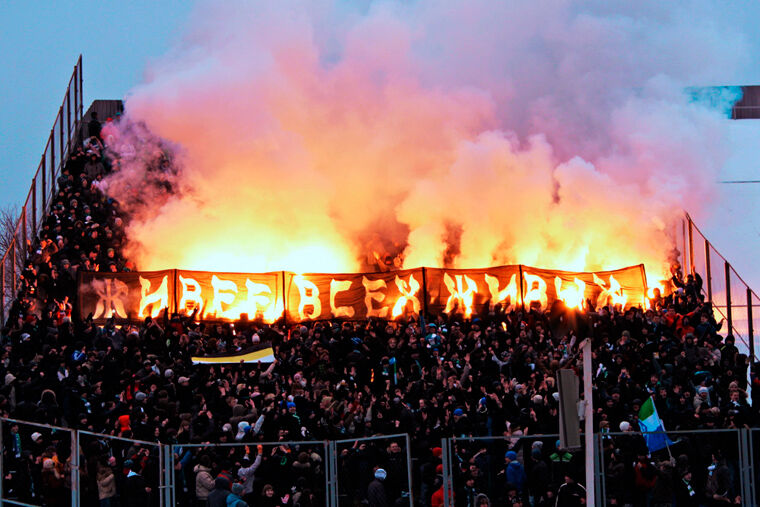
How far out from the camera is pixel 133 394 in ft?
66.9

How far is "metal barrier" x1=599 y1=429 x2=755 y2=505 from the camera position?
1519 centimetres

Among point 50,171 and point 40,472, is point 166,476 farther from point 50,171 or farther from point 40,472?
point 50,171

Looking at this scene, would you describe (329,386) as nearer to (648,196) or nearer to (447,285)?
(447,285)

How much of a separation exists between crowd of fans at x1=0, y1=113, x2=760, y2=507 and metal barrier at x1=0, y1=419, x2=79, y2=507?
0.12ft

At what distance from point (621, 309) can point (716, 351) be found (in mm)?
3948

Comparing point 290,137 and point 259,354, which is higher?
point 290,137

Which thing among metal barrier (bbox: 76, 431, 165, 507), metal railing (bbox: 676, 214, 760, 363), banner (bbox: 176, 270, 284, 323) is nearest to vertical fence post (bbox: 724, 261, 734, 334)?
metal railing (bbox: 676, 214, 760, 363)

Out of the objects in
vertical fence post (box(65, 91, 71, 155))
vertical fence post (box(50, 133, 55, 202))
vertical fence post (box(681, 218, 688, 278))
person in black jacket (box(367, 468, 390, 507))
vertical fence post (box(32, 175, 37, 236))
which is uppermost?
vertical fence post (box(65, 91, 71, 155))

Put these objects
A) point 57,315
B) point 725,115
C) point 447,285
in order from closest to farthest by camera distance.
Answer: point 57,315, point 447,285, point 725,115

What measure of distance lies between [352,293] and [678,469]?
1220 centimetres

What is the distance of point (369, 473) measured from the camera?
16031 mm

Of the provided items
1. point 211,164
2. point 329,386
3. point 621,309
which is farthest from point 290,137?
point 329,386

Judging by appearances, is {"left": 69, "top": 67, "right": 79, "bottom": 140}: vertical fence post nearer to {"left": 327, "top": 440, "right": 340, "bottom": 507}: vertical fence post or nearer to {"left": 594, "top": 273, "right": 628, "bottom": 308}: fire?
{"left": 594, "top": 273, "right": 628, "bottom": 308}: fire

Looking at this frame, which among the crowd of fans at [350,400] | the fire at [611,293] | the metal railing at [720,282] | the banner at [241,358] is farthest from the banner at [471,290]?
the banner at [241,358]
